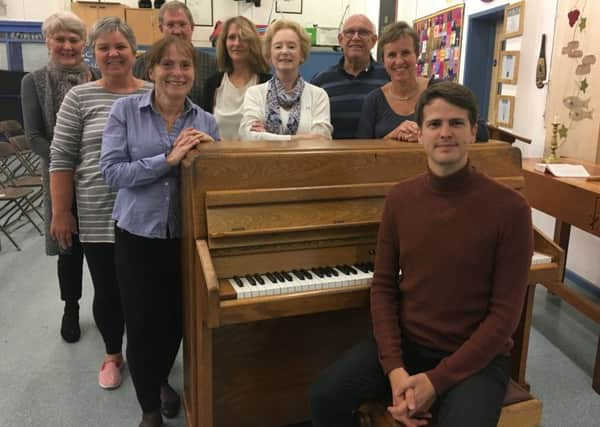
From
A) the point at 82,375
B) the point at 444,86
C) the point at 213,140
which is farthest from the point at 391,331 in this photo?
the point at 82,375

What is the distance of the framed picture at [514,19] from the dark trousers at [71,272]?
12.8ft

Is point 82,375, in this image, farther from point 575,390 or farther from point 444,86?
point 575,390

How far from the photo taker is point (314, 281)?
177 centimetres

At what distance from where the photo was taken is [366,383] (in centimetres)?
172

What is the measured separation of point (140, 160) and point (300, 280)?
70 centimetres

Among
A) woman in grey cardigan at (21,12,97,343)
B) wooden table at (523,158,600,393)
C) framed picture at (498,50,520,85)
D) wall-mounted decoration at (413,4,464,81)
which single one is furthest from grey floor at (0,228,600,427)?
wall-mounted decoration at (413,4,464,81)

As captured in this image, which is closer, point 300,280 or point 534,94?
point 300,280

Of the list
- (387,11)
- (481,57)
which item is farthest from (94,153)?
(387,11)

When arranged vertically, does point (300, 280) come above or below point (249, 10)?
below

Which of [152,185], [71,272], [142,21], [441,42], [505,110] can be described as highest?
[142,21]

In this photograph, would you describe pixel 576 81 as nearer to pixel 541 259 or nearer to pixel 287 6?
pixel 541 259

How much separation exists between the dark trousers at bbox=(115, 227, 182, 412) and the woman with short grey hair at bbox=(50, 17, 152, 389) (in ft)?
1.08

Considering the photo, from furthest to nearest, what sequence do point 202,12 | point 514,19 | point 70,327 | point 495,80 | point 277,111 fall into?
point 202,12, point 495,80, point 514,19, point 70,327, point 277,111

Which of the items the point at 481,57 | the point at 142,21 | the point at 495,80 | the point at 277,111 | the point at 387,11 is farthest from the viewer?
the point at 142,21
